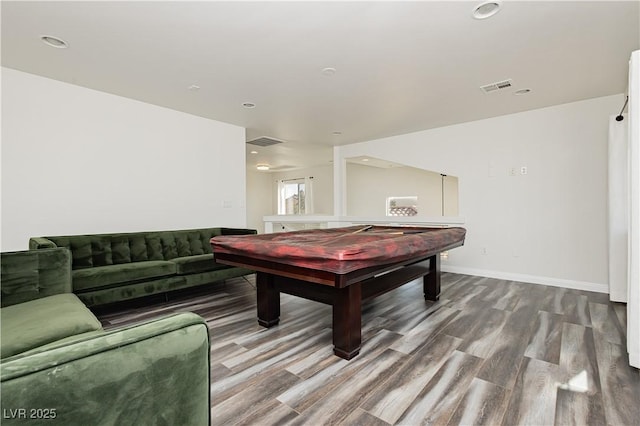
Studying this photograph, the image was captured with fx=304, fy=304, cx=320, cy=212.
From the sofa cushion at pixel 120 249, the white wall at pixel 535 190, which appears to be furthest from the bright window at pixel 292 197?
the sofa cushion at pixel 120 249

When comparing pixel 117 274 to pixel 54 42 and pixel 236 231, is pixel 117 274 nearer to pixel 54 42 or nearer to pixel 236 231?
pixel 236 231

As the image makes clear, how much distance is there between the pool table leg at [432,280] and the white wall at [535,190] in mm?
1764

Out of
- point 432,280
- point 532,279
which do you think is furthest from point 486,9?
point 532,279

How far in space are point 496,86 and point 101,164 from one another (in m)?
4.57

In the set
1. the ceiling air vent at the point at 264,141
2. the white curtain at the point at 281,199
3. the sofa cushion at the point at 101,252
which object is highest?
the ceiling air vent at the point at 264,141

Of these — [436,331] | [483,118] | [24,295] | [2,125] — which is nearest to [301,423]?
[436,331]

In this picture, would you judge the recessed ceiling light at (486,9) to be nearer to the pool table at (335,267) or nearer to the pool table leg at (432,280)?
the pool table at (335,267)

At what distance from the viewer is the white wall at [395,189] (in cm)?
707

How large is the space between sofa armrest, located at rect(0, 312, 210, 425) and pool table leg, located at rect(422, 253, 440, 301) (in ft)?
9.51

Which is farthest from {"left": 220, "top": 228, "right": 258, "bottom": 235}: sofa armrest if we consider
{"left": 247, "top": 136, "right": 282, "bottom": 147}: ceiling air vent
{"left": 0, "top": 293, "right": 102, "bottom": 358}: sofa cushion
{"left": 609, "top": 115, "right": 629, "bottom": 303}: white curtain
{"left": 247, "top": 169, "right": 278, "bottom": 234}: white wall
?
{"left": 247, "top": 169, "right": 278, "bottom": 234}: white wall

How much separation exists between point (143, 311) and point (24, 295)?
1.20 meters

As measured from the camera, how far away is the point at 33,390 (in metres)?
0.57

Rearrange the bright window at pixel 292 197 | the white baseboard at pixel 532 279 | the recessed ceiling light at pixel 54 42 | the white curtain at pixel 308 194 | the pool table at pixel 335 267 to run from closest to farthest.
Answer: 1. the pool table at pixel 335 267
2. the recessed ceiling light at pixel 54 42
3. the white baseboard at pixel 532 279
4. the white curtain at pixel 308 194
5. the bright window at pixel 292 197

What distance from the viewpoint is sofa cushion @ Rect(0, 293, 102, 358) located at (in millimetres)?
1309
